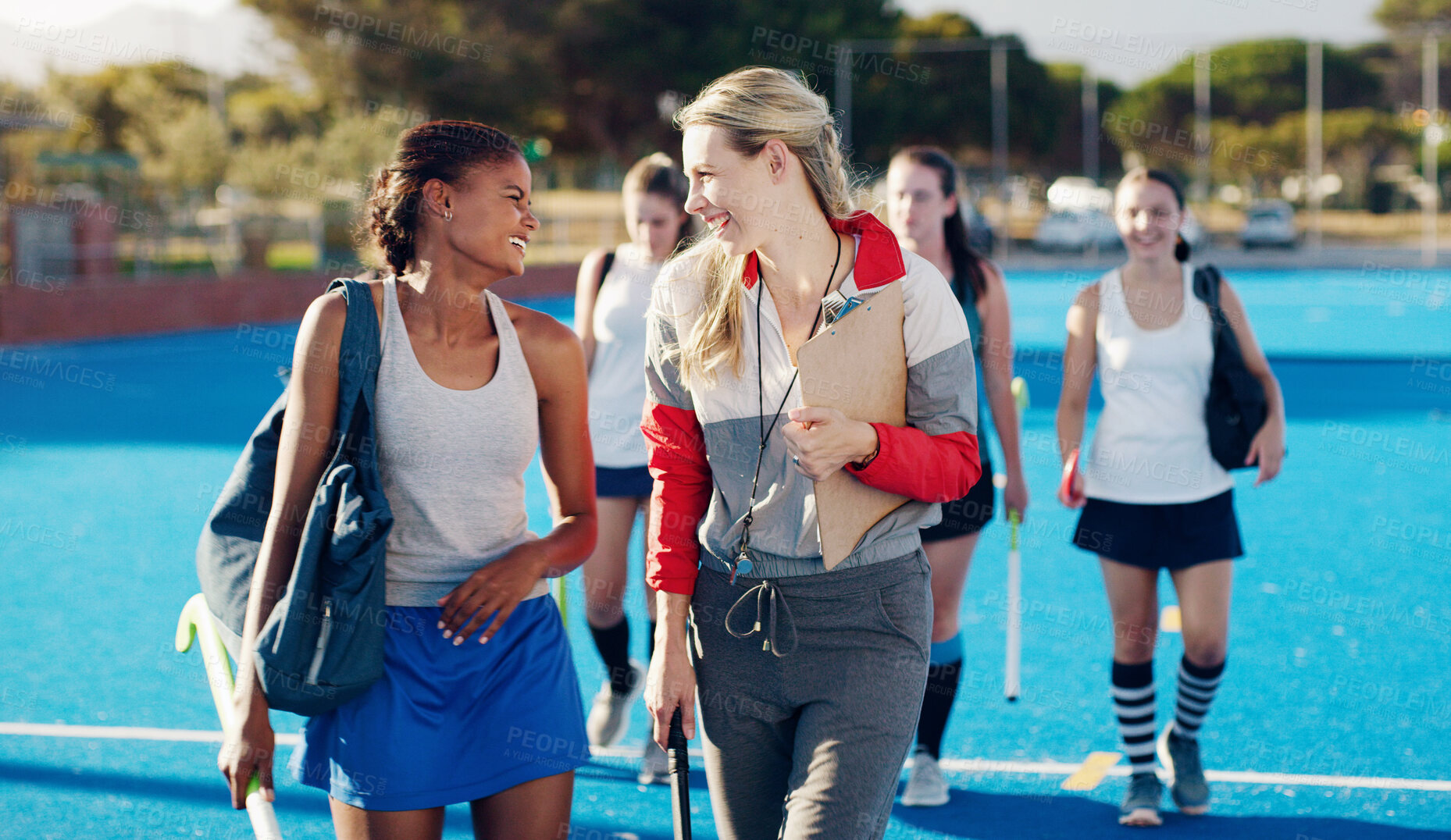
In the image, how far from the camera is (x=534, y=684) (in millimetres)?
2631

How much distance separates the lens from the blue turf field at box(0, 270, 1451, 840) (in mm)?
4266

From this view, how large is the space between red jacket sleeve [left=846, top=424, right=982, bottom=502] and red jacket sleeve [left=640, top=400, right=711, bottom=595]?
1.10 feet

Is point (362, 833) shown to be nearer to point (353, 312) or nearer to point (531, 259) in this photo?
point (353, 312)

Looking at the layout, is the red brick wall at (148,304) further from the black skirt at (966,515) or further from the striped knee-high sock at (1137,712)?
the striped knee-high sock at (1137,712)

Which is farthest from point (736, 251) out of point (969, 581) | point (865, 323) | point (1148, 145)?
point (1148, 145)

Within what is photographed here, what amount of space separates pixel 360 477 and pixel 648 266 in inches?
102

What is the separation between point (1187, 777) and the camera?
13.7 feet

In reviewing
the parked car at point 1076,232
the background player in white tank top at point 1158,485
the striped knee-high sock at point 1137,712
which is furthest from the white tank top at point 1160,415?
the parked car at point 1076,232

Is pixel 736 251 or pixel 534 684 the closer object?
pixel 736 251

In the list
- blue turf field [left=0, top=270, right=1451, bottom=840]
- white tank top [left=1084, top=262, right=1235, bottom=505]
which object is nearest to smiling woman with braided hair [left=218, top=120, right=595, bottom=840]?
blue turf field [left=0, top=270, right=1451, bottom=840]

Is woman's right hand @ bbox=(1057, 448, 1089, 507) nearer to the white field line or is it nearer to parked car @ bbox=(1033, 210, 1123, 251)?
the white field line

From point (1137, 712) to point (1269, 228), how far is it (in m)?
39.8

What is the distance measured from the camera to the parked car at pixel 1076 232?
4053cm

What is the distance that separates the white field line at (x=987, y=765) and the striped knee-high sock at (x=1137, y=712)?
1.33 feet
